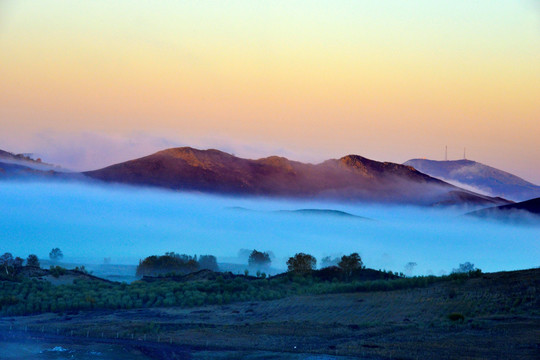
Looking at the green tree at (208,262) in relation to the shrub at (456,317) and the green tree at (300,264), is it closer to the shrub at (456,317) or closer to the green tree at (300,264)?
the green tree at (300,264)

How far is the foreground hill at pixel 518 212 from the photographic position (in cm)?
12100

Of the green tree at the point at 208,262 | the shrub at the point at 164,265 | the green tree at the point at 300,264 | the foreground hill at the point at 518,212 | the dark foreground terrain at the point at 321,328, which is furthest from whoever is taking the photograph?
the foreground hill at the point at 518,212

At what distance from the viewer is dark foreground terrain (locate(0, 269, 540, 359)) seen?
28.3 meters

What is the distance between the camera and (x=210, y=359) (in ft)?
91.2

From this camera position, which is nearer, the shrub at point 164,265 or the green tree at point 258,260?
the shrub at point 164,265

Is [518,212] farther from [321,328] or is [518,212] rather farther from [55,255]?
[321,328]

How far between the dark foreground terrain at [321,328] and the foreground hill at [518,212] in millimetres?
76812

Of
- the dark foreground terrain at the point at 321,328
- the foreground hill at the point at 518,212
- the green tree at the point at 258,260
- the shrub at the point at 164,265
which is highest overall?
the foreground hill at the point at 518,212

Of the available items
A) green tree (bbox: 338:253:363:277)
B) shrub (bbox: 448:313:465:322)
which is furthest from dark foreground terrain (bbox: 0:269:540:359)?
green tree (bbox: 338:253:363:277)

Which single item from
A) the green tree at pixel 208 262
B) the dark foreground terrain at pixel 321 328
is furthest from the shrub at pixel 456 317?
the green tree at pixel 208 262

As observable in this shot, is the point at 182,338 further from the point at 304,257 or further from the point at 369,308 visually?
the point at 304,257

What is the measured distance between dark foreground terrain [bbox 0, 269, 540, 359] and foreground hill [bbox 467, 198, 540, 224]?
7681cm

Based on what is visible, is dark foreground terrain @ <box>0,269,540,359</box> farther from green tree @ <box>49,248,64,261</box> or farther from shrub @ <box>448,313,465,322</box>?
green tree @ <box>49,248,64,261</box>

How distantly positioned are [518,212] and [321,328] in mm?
96463
